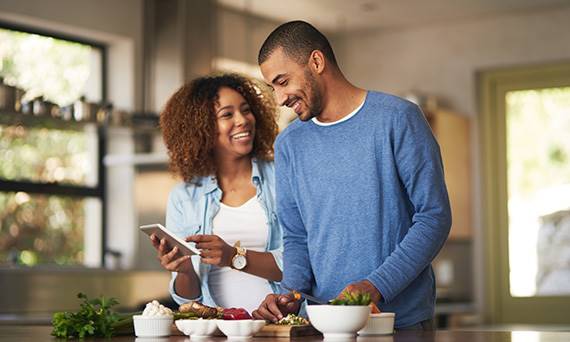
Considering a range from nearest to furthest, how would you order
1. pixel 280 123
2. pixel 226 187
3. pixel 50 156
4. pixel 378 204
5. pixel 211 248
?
pixel 378 204
pixel 211 248
pixel 226 187
pixel 50 156
pixel 280 123

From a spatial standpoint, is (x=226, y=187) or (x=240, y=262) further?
(x=226, y=187)

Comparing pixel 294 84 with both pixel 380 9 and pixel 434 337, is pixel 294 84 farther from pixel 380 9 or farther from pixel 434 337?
pixel 380 9

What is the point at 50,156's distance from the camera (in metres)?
6.20

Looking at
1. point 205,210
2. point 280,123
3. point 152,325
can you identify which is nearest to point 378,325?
point 152,325

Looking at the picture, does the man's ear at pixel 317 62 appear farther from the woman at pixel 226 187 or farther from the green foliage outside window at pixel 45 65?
the green foliage outside window at pixel 45 65

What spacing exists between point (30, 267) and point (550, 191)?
390 cm

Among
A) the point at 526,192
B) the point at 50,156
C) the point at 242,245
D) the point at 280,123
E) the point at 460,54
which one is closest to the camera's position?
the point at 242,245

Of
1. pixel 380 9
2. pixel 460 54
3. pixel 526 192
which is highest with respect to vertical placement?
pixel 380 9

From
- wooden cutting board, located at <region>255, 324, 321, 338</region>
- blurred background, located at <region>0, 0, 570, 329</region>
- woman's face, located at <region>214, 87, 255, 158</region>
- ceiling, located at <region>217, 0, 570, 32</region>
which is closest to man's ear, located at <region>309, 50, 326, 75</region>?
woman's face, located at <region>214, 87, 255, 158</region>

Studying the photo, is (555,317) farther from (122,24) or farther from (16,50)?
(16,50)

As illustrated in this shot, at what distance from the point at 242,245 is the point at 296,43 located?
692mm

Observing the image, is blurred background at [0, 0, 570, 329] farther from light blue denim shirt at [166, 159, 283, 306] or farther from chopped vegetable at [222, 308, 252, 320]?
chopped vegetable at [222, 308, 252, 320]

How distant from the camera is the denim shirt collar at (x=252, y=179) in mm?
3086

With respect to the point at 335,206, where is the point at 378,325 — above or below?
below
